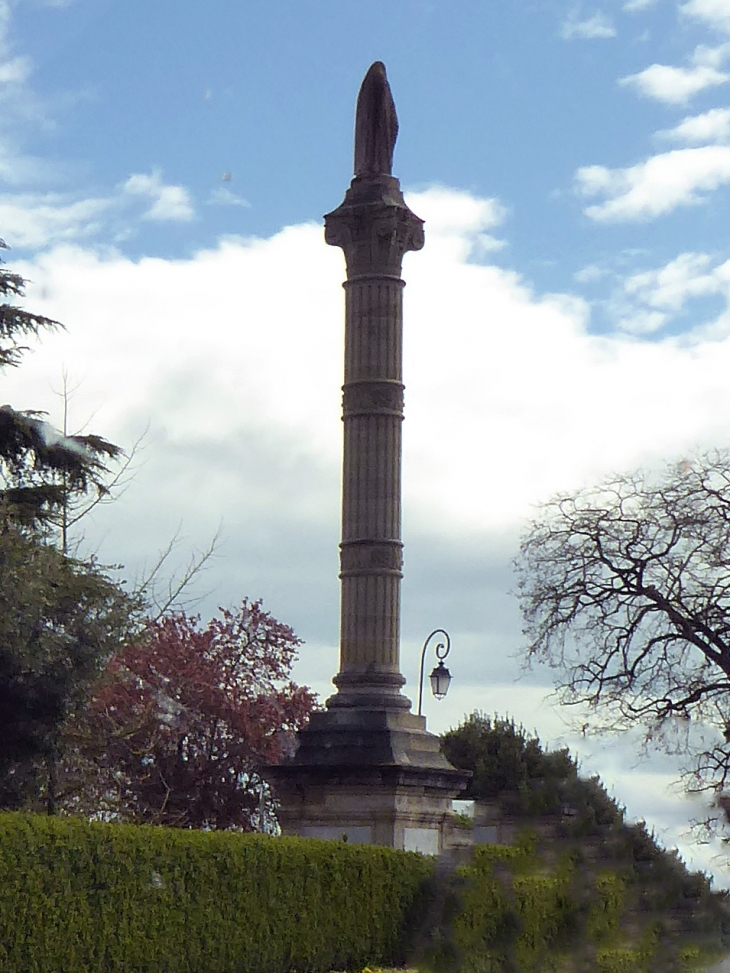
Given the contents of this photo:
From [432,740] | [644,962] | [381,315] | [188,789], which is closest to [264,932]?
[432,740]

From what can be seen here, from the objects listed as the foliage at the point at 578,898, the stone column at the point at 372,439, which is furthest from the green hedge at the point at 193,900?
the foliage at the point at 578,898

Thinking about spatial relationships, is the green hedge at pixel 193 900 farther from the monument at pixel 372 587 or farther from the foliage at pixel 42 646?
the foliage at pixel 42 646

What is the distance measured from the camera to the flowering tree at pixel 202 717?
1228 inches

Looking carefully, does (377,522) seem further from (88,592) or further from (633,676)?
(633,676)

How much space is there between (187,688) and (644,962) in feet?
97.3

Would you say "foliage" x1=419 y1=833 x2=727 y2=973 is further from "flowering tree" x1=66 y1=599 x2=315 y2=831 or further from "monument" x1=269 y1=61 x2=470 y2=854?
"flowering tree" x1=66 y1=599 x2=315 y2=831

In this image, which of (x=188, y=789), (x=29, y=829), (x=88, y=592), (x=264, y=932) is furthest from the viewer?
(x=188, y=789)

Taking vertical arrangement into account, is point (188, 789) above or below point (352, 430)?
below

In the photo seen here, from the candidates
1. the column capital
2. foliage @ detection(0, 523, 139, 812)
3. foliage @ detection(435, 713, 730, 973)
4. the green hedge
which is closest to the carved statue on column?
the column capital

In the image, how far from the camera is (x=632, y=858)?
5.81 m

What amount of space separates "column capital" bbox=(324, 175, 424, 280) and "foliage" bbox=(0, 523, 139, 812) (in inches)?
245

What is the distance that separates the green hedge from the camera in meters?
13.5

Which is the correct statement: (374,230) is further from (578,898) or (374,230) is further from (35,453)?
(578,898)

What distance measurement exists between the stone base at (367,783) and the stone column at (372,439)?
418mm
